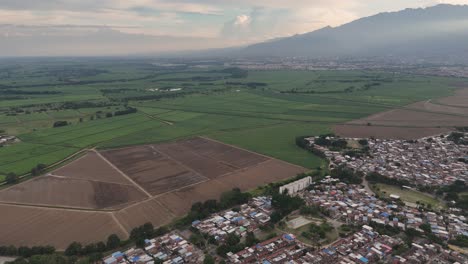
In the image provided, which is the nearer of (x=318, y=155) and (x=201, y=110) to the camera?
(x=318, y=155)

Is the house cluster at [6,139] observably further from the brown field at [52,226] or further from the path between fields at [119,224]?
the path between fields at [119,224]

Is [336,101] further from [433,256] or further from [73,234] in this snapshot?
[73,234]

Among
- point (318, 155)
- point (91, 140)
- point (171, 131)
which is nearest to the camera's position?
point (318, 155)

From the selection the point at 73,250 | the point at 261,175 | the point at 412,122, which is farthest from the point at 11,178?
the point at 412,122

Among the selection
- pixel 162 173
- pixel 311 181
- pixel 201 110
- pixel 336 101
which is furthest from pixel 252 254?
pixel 336 101

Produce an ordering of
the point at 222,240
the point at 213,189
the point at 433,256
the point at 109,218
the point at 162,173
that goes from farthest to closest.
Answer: the point at 162,173 → the point at 213,189 → the point at 109,218 → the point at 222,240 → the point at 433,256
